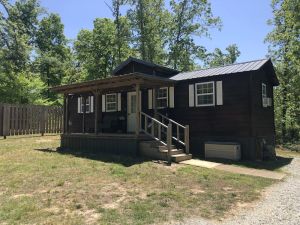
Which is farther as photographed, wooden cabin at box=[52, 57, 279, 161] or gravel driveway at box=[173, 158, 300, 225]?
wooden cabin at box=[52, 57, 279, 161]

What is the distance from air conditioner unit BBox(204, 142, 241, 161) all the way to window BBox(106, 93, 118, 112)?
587 cm

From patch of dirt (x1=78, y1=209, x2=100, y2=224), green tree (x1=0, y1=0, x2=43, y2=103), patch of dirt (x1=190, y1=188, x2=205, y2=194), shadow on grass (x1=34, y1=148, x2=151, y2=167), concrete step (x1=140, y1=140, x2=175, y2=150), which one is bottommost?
patch of dirt (x1=78, y1=209, x2=100, y2=224)

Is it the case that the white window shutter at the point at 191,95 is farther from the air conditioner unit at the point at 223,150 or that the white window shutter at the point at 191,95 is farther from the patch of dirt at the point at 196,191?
the patch of dirt at the point at 196,191

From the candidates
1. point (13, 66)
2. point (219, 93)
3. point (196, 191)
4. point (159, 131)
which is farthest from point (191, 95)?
point (13, 66)

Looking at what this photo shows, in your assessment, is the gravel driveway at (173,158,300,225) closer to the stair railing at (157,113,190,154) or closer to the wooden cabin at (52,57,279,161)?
the wooden cabin at (52,57,279,161)

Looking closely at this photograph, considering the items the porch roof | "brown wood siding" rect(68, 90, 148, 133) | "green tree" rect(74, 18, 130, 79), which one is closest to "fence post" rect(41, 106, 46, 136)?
"brown wood siding" rect(68, 90, 148, 133)

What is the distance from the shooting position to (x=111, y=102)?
54.3 feet

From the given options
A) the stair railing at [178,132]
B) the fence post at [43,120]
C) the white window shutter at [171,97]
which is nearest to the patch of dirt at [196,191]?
the stair railing at [178,132]

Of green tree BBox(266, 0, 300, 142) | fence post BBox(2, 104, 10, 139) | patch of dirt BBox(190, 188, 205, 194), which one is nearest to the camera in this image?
patch of dirt BBox(190, 188, 205, 194)

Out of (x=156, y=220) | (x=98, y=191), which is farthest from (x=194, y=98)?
(x=156, y=220)

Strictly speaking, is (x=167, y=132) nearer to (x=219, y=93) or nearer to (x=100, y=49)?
(x=219, y=93)

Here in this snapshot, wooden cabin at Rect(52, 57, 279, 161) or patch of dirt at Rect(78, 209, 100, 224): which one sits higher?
→ wooden cabin at Rect(52, 57, 279, 161)

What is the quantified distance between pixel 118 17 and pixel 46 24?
9923mm

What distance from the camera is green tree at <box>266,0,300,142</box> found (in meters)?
22.9
